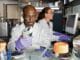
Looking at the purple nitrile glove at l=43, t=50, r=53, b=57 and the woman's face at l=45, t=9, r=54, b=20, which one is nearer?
the purple nitrile glove at l=43, t=50, r=53, b=57

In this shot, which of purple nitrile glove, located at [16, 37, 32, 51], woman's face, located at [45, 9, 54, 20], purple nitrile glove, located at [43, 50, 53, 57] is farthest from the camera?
woman's face, located at [45, 9, 54, 20]

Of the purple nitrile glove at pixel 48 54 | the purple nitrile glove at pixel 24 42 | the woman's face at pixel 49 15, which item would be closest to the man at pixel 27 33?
the purple nitrile glove at pixel 24 42

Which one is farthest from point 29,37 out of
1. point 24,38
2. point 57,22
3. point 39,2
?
point 39,2

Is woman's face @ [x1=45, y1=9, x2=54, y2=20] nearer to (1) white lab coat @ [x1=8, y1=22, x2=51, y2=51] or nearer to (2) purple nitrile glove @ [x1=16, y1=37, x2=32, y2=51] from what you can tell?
(1) white lab coat @ [x1=8, y1=22, x2=51, y2=51]

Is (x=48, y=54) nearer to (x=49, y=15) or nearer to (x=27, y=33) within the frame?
(x=27, y=33)

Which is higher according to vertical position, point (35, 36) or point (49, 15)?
point (49, 15)

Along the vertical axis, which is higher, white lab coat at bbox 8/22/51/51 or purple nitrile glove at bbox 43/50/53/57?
white lab coat at bbox 8/22/51/51

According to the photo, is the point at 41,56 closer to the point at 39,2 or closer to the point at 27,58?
the point at 27,58

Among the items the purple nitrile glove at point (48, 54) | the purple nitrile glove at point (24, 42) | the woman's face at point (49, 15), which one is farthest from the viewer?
the woman's face at point (49, 15)

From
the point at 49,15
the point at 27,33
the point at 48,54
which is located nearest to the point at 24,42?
the point at 27,33

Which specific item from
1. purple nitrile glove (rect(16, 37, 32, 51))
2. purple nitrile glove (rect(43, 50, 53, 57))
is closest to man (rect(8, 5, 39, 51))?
purple nitrile glove (rect(16, 37, 32, 51))

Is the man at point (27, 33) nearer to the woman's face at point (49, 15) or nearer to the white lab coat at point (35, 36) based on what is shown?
the white lab coat at point (35, 36)

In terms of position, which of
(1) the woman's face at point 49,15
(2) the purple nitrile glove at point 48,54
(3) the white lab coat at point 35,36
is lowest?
(2) the purple nitrile glove at point 48,54

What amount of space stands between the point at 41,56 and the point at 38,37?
538 millimetres
